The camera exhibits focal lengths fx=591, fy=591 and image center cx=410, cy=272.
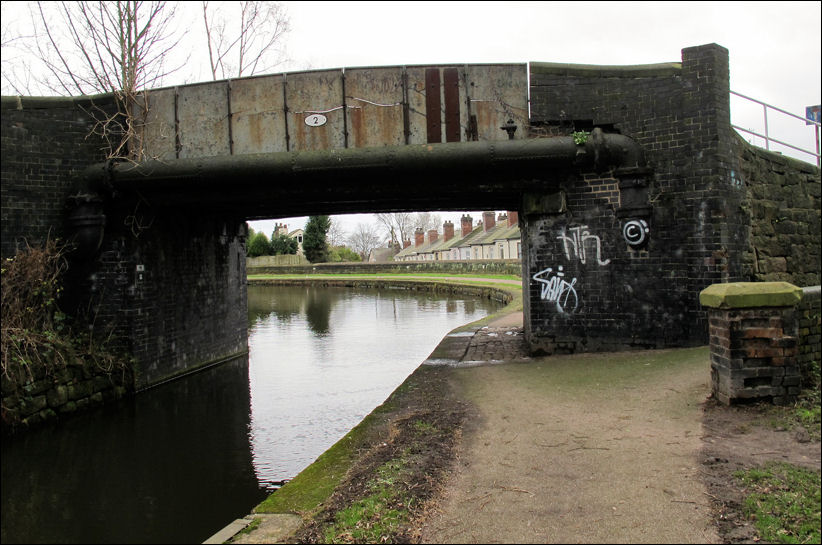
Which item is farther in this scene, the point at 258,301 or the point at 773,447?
the point at 258,301

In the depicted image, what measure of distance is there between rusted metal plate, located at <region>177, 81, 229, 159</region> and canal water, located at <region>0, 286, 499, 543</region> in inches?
176

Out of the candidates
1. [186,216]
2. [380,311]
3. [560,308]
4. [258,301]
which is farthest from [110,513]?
[258,301]

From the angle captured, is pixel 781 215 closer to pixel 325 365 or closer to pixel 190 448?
pixel 325 365

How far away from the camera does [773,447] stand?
15.3ft

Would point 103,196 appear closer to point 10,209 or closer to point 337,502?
point 10,209

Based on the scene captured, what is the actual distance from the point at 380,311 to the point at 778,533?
2327 cm

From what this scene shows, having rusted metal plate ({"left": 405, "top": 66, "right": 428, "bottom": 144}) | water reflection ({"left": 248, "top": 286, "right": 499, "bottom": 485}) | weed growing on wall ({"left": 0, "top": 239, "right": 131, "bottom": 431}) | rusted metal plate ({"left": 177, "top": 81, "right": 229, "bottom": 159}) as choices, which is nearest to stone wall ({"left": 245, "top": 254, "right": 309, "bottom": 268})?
water reflection ({"left": 248, "top": 286, "right": 499, "bottom": 485})

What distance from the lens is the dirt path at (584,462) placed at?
12.2 feet

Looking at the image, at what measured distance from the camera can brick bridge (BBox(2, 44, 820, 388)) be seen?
8.99m

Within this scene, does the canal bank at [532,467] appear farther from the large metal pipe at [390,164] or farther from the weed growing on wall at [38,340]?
the weed growing on wall at [38,340]

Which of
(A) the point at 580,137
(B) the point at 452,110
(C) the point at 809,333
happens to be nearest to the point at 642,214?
(A) the point at 580,137

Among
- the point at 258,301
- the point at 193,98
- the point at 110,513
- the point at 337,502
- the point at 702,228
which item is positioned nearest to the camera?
the point at 337,502

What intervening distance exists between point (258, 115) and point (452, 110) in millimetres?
3326

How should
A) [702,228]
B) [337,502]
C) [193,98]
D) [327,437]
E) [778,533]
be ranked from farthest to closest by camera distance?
[193,98] < [702,228] < [327,437] < [337,502] < [778,533]
